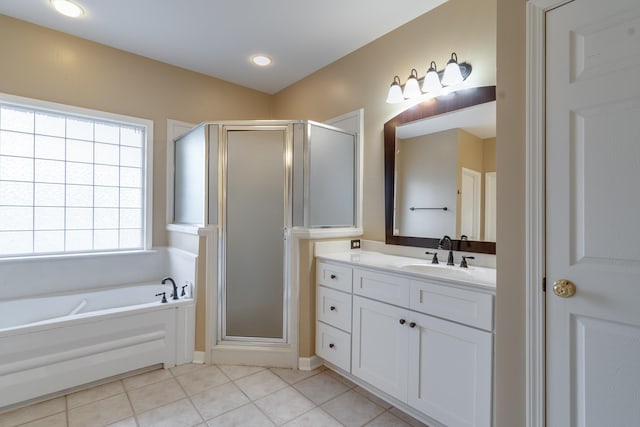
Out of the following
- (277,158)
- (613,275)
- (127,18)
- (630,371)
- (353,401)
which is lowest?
(353,401)

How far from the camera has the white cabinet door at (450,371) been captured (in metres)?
1.41

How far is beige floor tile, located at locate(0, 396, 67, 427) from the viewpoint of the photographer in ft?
5.73

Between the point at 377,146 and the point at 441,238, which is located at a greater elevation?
the point at 377,146

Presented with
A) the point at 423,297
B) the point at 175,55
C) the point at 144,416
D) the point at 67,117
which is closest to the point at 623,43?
the point at 423,297

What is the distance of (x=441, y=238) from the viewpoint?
2125 mm

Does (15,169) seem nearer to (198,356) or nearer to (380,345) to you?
(198,356)

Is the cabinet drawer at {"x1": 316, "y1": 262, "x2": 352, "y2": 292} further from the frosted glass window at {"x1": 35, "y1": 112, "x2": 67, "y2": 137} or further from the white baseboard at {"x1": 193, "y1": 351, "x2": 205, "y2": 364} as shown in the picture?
the frosted glass window at {"x1": 35, "y1": 112, "x2": 67, "y2": 137}

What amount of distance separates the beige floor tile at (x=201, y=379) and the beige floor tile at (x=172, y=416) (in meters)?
0.15

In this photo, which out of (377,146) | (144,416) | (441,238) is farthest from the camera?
(377,146)

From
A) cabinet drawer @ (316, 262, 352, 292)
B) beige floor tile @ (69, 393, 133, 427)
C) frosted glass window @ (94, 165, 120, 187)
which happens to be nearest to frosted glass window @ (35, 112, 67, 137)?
frosted glass window @ (94, 165, 120, 187)

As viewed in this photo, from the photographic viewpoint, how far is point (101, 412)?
183 centimetres

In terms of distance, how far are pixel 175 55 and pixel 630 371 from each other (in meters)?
3.71

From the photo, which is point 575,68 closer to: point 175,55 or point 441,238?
point 441,238

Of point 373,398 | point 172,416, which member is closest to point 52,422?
point 172,416
